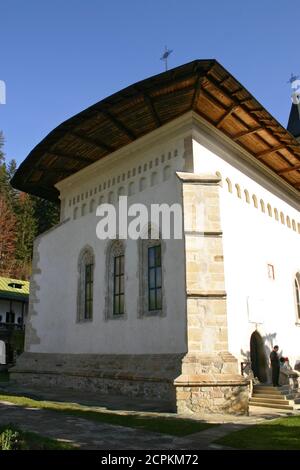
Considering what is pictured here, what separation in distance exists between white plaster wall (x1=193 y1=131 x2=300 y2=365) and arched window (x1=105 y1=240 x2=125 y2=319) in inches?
139

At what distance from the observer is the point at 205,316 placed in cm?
1030

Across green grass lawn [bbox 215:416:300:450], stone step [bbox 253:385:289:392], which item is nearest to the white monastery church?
stone step [bbox 253:385:289:392]

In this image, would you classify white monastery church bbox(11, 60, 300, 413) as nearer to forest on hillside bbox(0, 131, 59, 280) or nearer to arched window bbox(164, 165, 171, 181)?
arched window bbox(164, 165, 171, 181)

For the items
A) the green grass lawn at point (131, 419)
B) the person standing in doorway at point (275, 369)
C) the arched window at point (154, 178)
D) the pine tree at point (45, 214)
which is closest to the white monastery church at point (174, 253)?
the arched window at point (154, 178)

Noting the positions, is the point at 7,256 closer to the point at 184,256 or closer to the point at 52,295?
the point at 52,295

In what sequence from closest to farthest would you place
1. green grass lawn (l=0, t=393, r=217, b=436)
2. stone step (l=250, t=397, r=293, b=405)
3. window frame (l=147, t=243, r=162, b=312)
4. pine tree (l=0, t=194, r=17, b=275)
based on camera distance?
green grass lawn (l=0, t=393, r=217, b=436)
stone step (l=250, t=397, r=293, b=405)
window frame (l=147, t=243, r=162, b=312)
pine tree (l=0, t=194, r=17, b=275)

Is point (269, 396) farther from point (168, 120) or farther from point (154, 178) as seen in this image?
point (168, 120)

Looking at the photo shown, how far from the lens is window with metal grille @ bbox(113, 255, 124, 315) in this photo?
13.5 meters

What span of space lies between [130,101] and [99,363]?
26.0 ft

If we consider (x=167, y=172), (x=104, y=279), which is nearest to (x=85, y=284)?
(x=104, y=279)

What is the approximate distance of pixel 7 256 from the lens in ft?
135

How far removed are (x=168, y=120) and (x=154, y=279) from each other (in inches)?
187

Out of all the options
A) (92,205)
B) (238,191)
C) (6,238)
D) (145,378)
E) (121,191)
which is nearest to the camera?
(145,378)

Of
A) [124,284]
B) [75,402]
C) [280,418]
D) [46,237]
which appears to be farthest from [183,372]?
[46,237]
